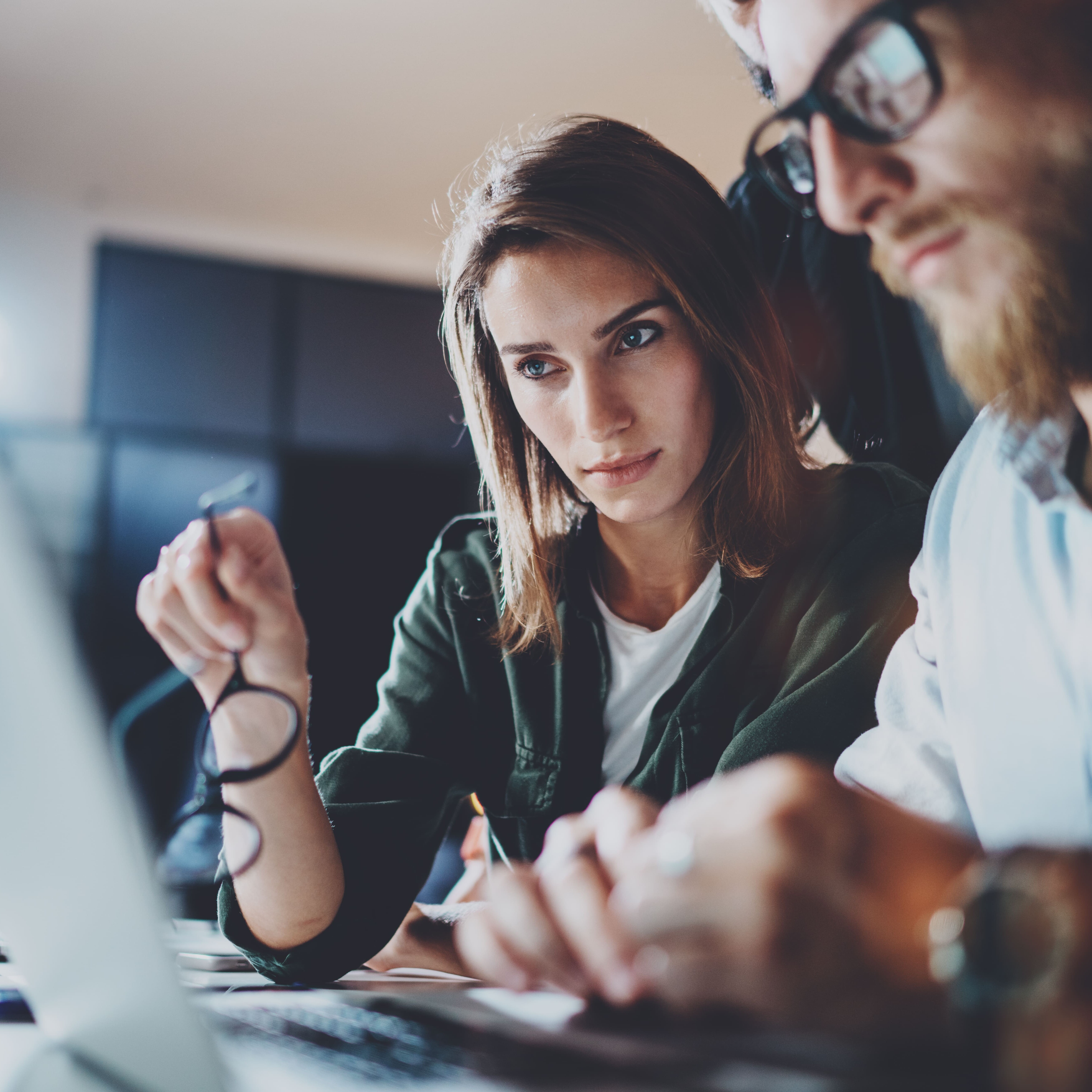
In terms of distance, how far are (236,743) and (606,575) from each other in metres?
0.55

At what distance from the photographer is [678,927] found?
35 cm

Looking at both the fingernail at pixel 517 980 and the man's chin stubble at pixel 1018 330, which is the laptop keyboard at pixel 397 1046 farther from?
the man's chin stubble at pixel 1018 330

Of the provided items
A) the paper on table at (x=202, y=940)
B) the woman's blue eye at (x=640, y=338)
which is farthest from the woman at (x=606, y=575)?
the paper on table at (x=202, y=940)

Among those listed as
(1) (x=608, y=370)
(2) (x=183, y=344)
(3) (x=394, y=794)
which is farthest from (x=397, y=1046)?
(2) (x=183, y=344)

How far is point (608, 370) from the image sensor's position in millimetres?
1024

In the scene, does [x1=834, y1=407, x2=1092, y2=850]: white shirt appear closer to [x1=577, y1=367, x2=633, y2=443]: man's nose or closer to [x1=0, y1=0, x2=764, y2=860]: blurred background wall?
[x1=577, y1=367, x2=633, y2=443]: man's nose

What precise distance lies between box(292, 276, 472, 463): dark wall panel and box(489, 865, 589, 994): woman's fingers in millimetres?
4109

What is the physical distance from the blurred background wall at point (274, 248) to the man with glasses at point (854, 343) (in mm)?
1350

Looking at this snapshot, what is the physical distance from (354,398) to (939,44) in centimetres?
431

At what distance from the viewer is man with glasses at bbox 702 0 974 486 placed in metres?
1.38

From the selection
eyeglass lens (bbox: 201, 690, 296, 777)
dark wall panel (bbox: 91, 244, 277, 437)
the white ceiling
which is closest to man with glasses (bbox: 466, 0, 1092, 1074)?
eyeglass lens (bbox: 201, 690, 296, 777)

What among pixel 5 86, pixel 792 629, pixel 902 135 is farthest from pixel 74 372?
pixel 902 135

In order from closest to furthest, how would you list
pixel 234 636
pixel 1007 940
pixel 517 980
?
pixel 1007 940 → pixel 517 980 → pixel 234 636

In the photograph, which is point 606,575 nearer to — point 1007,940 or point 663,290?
point 663,290
